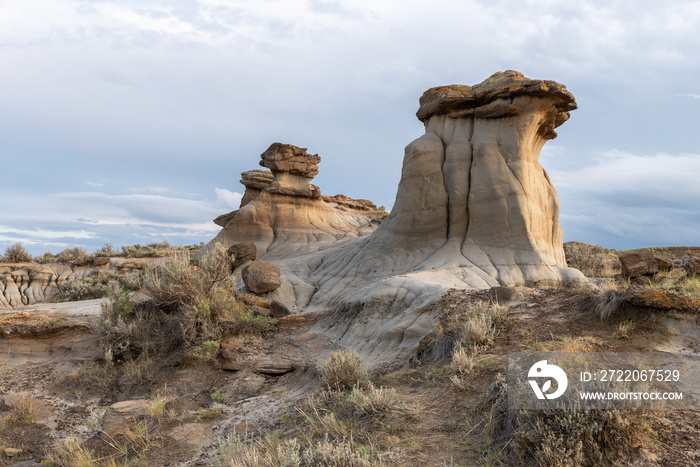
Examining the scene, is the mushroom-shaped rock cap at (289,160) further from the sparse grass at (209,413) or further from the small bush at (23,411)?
the sparse grass at (209,413)

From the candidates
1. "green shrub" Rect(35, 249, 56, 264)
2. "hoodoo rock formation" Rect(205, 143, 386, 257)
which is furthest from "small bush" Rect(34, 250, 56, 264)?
"hoodoo rock formation" Rect(205, 143, 386, 257)

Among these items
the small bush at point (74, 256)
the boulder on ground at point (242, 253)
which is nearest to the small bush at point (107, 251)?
the small bush at point (74, 256)

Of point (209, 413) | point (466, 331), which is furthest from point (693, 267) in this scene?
point (209, 413)

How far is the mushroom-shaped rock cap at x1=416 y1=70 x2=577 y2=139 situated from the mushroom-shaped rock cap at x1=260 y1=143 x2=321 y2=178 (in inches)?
446

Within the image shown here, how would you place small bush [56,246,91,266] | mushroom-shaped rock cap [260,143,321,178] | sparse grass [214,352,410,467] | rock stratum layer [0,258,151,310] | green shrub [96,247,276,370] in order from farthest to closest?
small bush [56,246,91,266] < mushroom-shaped rock cap [260,143,321,178] < rock stratum layer [0,258,151,310] < green shrub [96,247,276,370] < sparse grass [214,352,410,467]

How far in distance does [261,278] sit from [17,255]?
23.5 meters

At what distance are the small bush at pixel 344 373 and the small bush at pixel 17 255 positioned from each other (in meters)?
29.3

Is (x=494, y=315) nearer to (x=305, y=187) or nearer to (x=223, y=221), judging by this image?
(x=305, y=187)

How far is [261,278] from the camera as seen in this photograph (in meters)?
13.3

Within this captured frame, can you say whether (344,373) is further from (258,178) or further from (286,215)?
(258,178)

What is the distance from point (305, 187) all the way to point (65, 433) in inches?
762

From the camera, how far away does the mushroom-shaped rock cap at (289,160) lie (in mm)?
25578

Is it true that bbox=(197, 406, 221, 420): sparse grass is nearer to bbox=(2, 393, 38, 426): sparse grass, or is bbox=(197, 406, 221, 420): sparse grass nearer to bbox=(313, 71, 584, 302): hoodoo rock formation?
bbox=(2, 393, 38, 426): sparse grass

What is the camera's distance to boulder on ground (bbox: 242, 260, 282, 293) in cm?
1327
